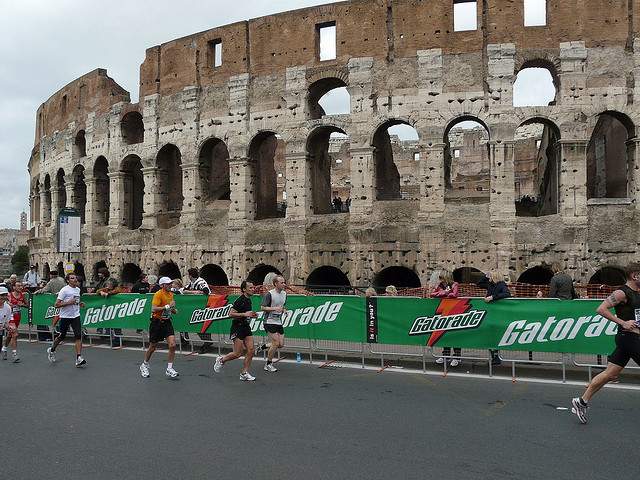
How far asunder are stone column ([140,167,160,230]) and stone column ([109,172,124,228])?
1.94 m

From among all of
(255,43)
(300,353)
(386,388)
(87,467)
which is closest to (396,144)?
(255,43)

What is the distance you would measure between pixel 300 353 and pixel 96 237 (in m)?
18.1

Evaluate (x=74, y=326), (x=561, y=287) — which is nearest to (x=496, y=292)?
(x=561, y=287)

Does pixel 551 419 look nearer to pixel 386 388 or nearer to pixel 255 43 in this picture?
pixel 386 388

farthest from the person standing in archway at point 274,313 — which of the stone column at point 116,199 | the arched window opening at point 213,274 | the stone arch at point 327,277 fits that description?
the stone column at point 116,199

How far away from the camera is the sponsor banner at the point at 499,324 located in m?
8.16

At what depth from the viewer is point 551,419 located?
20.4 ft

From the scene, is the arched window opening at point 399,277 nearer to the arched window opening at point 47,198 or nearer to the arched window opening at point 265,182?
the arched window opening at point 265,182

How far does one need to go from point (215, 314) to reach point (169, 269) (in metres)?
13.8

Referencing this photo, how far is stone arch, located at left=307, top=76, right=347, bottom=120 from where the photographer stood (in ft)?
64.5

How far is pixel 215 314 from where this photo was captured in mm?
10977

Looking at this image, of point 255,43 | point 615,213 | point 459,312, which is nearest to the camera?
point 459,312

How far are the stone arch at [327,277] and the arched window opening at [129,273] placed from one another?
8.49 meters

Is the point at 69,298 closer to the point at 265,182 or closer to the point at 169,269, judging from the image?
the point at 169,269
